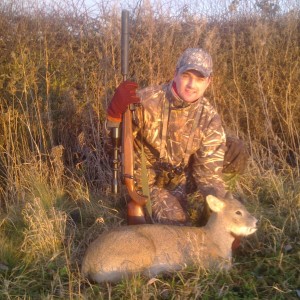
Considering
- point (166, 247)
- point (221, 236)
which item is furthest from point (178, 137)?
point (166, 247)

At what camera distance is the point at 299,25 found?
8547mm

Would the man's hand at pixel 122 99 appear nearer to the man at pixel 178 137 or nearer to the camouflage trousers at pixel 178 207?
the man at pixel 178 137

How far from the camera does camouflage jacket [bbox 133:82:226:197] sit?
5.71 m

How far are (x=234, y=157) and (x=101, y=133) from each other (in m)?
1.97

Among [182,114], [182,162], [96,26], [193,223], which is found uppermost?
[96,26]

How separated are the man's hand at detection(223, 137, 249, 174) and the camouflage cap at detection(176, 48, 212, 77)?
3.97 feet

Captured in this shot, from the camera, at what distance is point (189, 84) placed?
5.50 meters

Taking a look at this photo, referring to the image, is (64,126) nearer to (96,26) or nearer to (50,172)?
(50,172)

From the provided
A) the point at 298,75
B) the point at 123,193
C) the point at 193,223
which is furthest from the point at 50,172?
the point at 298,75

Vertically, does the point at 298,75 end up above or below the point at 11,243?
above

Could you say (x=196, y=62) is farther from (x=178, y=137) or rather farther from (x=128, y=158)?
(x=128, y=158)

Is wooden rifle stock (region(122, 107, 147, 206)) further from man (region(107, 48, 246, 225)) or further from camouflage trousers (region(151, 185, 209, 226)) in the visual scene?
camouflage trousers (region(151, 185, 209, 226))

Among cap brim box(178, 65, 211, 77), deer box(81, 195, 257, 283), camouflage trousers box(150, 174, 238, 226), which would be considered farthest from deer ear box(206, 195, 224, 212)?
cap brim box(178, 65, 211, 77)

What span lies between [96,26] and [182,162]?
9.96 ft
